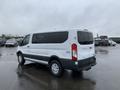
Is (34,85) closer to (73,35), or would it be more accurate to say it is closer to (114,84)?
(73,35)

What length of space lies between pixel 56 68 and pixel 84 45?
1649 millimetres

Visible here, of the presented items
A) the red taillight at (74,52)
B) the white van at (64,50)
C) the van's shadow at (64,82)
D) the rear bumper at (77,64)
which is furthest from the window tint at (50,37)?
the van's shadow at (64,82)

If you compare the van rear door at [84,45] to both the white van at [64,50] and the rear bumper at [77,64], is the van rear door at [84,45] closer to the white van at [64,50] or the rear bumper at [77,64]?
the white van at [64,50]

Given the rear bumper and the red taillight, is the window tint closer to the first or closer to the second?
the red taillight

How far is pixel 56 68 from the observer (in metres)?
6.77

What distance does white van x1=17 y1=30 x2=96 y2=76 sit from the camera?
608 cm

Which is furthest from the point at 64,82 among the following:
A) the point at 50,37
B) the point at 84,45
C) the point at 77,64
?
the point at 50,37

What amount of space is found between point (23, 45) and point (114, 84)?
5.72 metres

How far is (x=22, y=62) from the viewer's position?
9.57 meters

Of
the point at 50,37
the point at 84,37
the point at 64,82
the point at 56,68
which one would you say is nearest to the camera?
the point at 64,82

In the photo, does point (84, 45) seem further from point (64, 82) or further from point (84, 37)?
point (64, 82)

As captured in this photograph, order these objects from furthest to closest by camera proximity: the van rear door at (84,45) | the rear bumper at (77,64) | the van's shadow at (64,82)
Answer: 1. the van rear door at (84,45)
2. the rear bumper at (77,64)
3. the van's shadow at (64,82)

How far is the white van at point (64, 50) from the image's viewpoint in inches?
239

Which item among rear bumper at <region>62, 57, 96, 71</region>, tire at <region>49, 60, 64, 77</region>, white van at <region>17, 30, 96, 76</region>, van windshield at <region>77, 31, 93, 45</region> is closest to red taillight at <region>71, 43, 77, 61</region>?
white van at <region>17, 30, 96, 76</region>
